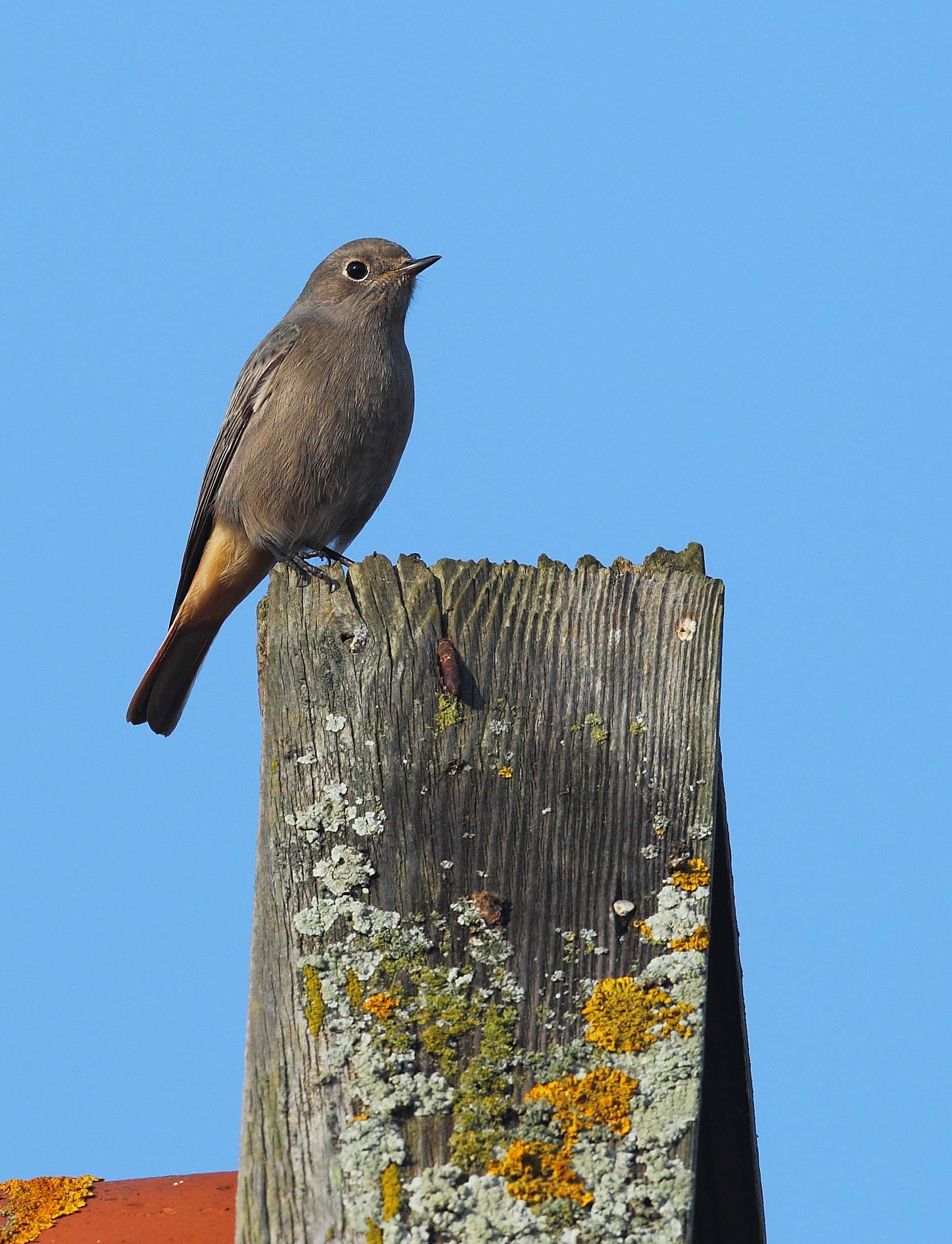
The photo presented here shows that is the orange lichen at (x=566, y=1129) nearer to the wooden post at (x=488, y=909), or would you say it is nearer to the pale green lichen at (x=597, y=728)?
the wooden post at (x=488, y=909)

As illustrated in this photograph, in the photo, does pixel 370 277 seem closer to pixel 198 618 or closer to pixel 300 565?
pixel 198 618

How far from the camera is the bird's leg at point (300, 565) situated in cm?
344

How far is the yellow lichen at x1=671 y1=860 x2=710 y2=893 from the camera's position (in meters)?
3.01

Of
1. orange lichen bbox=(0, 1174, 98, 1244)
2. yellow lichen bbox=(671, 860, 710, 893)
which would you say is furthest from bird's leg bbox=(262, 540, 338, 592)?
orange lichen bbox=(0, 1174, 98, 1244)

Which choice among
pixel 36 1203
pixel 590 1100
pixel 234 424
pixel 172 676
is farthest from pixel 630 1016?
pixel 234 424

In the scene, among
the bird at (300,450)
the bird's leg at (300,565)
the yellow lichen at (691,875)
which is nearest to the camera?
the yellow lichen at (691,875)

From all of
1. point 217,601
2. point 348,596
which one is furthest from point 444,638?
point 217,601

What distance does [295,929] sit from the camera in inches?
118

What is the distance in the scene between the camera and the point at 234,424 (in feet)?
23.6

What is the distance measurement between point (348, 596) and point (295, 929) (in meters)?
0.81

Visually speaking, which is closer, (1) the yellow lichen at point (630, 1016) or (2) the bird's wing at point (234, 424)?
(1) the yellow lichen at point (630, 1016)

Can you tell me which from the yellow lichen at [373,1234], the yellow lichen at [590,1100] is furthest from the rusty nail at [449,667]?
the yellow lichen at [373,1234]

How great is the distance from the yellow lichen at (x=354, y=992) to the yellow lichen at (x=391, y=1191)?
0.33m

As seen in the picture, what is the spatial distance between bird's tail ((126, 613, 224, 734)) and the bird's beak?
2.12 m
